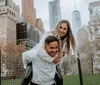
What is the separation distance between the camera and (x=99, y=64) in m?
72.0

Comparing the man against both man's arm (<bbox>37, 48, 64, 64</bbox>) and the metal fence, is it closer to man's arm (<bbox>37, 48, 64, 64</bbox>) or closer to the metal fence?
man's arm (<bbox>37, 48, 64, 64</bbox>)

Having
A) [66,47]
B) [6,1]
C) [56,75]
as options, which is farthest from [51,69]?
[6,1]

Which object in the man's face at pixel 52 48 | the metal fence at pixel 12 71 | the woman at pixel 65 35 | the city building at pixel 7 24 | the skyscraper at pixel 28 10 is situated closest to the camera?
the man's face at pixel 52 48

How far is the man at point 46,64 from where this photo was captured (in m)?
2.76

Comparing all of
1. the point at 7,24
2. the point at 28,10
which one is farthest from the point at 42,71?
the point at 28,10

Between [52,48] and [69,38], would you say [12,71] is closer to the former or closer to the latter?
[69,38]

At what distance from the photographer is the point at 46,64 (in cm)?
279

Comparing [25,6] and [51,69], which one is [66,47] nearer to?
[51,69]

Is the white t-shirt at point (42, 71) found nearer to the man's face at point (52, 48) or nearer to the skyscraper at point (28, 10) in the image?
the man's face at point (52, 48)

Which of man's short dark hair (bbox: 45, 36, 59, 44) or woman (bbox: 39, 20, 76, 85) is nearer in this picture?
man's short dark hair (bbox: 45, 36, 59, 44)

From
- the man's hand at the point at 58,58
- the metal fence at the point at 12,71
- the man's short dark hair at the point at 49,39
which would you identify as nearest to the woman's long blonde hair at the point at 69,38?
the man's hand at the point at 58,58

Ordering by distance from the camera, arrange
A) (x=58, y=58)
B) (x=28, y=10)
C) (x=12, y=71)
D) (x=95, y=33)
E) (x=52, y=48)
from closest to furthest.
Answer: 1. (x=52, y=48)
2. (x=58, y=58)
3. (x=12, y=71)
4. (x=95, y=33)
5. (x=28, y=10)

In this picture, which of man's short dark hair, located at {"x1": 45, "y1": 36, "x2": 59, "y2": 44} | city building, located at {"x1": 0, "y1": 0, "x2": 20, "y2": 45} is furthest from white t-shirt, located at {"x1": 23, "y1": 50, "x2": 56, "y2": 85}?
city building, located at {"x1": 0, "y1": 0, "x2": 20, "y2": 45}

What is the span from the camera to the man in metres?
2.76
